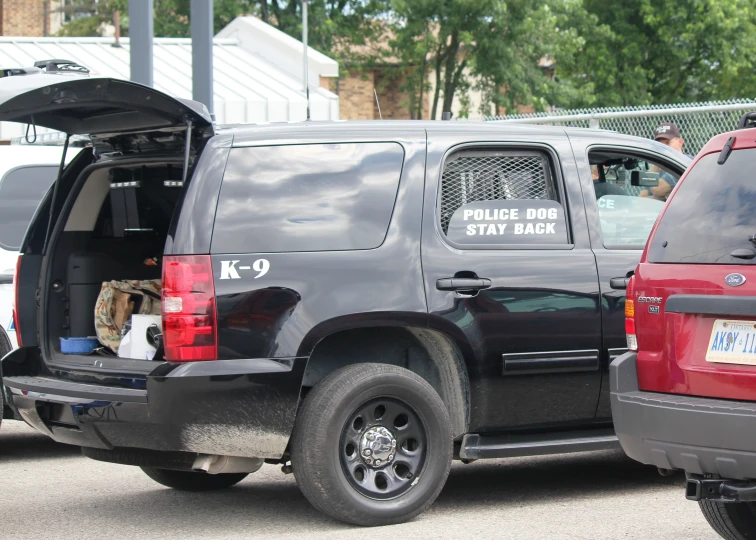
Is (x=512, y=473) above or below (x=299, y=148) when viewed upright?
below

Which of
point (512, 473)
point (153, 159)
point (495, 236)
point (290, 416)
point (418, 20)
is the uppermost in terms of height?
point (418, 20)

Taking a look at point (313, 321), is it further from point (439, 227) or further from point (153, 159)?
point (153, 159)

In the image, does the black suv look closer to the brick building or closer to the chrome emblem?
the chrome emblem

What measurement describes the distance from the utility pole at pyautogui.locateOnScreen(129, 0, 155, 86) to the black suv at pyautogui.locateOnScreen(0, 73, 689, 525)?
18.1 ft

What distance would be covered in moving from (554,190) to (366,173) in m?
1.07

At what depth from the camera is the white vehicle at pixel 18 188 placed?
27.0ft

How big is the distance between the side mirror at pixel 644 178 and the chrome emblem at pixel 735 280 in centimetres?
237

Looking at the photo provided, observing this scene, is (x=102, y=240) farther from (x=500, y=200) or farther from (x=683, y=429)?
(x=683, y=429)

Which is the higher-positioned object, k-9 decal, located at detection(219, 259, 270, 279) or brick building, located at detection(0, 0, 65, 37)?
brick building, located at detection(0, 0, 65, 37)

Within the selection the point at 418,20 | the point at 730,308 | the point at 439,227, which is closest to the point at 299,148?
the point at 439,227

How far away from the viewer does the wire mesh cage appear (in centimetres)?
609

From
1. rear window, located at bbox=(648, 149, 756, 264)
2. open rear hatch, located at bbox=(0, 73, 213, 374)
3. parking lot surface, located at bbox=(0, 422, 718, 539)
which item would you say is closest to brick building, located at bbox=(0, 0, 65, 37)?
parking lot surface, located at bbox=(0, 422, 718, 539)

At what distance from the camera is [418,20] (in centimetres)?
3052

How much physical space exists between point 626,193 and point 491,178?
3.08ft
